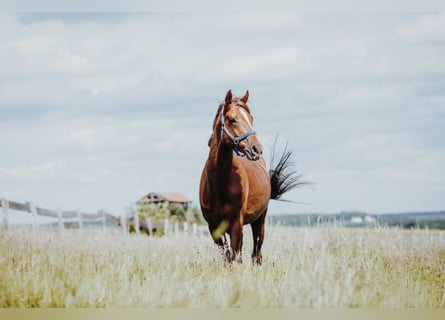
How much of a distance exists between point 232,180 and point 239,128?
1.58ft

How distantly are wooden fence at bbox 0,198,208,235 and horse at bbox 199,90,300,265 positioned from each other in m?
0.52

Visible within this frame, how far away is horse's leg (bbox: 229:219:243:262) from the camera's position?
467 centimetres

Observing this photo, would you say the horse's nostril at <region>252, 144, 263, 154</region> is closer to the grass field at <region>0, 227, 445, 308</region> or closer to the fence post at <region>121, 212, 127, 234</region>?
the grass field at <region>0, 227, 445, 308</region>

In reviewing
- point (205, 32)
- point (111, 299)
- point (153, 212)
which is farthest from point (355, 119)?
point (111, 299)

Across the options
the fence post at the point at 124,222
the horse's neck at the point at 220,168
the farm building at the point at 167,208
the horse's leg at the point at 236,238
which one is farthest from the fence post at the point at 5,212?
the horse's leg at the point at 236,238

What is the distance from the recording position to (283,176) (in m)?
5.38

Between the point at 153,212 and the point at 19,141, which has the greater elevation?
the point at 19,141

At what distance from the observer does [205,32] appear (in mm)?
5176

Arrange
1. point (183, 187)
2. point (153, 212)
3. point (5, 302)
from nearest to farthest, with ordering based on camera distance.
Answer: point (5, 302), point (183, 187), point (153, 212)

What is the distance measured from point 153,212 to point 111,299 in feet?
3.73

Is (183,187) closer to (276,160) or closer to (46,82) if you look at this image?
(276,160)

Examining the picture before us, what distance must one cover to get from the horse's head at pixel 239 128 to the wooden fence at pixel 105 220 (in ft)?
3.61

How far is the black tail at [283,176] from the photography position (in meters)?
5.29

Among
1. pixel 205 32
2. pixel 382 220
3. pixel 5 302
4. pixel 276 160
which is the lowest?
pixel 5 302
